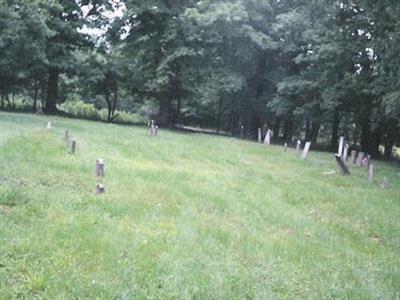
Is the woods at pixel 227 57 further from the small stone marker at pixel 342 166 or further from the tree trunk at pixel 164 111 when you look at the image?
the small stone marker at pixel 342 166

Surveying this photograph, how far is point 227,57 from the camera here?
3956cm

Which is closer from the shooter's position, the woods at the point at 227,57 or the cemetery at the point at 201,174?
the cemetery at the point at 201,174

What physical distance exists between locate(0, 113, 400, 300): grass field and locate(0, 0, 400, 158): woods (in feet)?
55.6

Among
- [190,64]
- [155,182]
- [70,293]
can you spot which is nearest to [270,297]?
[70,293]

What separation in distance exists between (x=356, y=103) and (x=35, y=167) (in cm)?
2493

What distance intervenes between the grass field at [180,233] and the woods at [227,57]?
1694 centimetres

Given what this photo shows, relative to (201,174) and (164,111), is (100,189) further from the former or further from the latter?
(164,111)

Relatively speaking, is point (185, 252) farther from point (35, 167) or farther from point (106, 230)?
point (35, 167)

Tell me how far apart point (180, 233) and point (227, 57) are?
32125 millimetres

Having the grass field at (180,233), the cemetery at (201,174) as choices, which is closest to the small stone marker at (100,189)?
the cemetery at (201,174)

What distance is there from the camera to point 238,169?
60.0 ft

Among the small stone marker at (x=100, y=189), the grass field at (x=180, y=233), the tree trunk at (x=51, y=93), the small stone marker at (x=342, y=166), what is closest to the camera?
the grass field at (x=180, y=233)

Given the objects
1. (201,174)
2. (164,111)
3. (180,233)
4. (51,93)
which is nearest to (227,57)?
(164,111)

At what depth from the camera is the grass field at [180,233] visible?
21.3 ft
